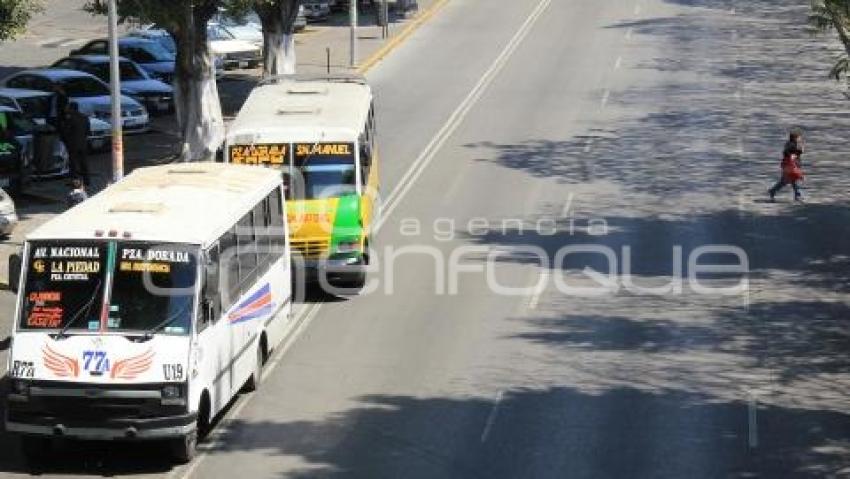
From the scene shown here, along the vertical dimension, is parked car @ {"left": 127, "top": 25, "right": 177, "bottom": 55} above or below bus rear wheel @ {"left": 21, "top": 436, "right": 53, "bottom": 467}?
above

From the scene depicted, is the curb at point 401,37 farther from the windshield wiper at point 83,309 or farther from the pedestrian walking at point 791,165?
the windshield wiper at point 83,309

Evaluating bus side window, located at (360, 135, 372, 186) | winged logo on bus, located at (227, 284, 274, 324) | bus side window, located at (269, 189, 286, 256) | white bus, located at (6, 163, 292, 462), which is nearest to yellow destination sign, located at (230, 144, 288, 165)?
bus side window, located at (360, 135, 372, 186)

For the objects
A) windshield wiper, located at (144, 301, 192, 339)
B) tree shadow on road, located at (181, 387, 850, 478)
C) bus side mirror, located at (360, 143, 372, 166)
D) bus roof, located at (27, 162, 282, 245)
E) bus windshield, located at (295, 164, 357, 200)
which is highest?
bus roof, located at (27, 162, 282, 245)

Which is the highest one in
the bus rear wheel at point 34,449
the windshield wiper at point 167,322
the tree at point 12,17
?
the tree at point 12,17

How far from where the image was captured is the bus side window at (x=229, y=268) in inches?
757

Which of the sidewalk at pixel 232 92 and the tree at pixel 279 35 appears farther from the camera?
the tree at pixel 279 35

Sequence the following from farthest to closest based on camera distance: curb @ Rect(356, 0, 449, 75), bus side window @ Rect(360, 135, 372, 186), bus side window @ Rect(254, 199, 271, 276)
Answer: curb @ Rect(356, 0, 449, 75) < bus side window @ Rect(360, 135, 372, 186) < bus side window @ Rect(254, 199, 271, 276)

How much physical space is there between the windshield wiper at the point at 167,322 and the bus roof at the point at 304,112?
825 centimetres

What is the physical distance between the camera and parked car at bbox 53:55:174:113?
43531 mm

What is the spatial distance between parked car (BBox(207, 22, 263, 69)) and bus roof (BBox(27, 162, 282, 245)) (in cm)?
2925

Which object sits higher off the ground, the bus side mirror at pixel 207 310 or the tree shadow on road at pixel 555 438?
the bus side mirror at pixel 207 310

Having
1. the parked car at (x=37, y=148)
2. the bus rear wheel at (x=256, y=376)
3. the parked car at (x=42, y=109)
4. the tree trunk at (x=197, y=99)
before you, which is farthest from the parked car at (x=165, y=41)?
the bus rear wheel at (x=256, y=376)

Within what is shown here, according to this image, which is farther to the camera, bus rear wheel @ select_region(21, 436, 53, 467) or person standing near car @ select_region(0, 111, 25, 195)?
person standing near car @ select_region(0, 111, 25, 195)

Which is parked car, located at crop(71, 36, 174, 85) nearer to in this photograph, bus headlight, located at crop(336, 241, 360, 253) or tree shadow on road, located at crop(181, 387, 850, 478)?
bus headlight, located at crop(336, 241, 360, 253)
